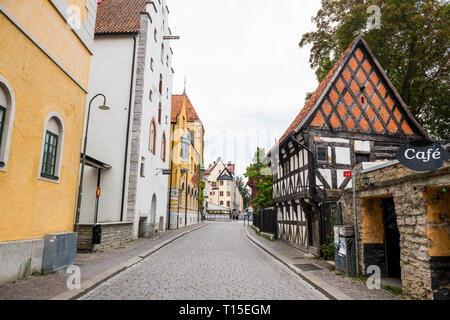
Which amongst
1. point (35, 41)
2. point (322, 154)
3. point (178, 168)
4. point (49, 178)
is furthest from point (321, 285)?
point (178, 168)

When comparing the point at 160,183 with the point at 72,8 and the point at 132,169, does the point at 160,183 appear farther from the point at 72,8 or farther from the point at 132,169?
the point at 72,8

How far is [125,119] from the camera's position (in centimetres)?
1775

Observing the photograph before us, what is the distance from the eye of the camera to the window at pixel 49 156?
8.42 m

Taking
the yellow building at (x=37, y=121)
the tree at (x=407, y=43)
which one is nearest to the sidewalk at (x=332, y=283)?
the yellow building at (x=37, y=121)

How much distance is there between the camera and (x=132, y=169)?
57.0 ft

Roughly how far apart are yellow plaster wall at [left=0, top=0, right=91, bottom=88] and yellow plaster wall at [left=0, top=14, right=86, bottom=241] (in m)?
0.30

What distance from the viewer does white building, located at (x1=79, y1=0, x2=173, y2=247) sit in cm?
1711

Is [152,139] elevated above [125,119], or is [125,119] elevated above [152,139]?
[125,119]

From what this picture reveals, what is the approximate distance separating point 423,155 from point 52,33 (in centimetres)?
953

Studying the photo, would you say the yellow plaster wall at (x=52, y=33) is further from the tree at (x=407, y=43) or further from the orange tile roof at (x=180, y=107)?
the orange tile roof at (x=180, y=107)

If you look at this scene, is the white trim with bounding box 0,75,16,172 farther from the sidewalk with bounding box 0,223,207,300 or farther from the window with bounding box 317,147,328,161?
the window with bounding box 317,147,328,161

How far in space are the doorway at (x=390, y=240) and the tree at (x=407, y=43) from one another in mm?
11147

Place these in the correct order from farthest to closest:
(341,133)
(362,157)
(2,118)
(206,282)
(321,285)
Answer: (362,157) < (341,133) < (206,282) < (321,285) < (2,118)

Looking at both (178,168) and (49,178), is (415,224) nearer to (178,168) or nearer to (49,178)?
(49,178)
